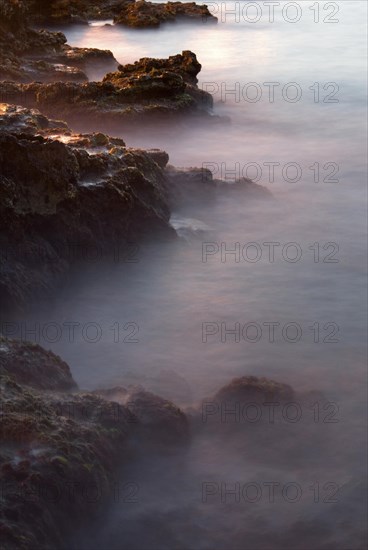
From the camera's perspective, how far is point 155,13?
3158 cm

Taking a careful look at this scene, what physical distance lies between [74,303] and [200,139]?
29.7 ft

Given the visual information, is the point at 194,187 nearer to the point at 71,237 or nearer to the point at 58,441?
the point at 71,237

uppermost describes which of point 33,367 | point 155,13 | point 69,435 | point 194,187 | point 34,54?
point 155,13

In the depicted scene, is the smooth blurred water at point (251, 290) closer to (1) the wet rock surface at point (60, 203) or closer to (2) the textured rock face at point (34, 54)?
(1) the wet rock surface at point (60, 203)

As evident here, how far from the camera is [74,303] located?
10961 millimetres

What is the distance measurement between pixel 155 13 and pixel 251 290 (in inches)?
860

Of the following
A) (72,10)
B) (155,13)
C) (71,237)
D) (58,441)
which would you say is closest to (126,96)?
(71,237)

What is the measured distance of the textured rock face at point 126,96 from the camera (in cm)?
1775

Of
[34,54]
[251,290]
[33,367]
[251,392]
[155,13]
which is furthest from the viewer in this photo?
[155,13]

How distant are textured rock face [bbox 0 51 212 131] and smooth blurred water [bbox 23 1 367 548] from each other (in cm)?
47

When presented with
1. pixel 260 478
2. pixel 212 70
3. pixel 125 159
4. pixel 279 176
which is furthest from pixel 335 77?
pixel 260 478

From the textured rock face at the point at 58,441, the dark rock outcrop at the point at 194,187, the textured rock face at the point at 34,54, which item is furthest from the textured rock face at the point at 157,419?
the textured rock face at the point at 34,54

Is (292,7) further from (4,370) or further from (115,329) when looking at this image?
(4,370)

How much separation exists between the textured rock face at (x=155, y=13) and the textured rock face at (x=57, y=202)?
19.5 m
